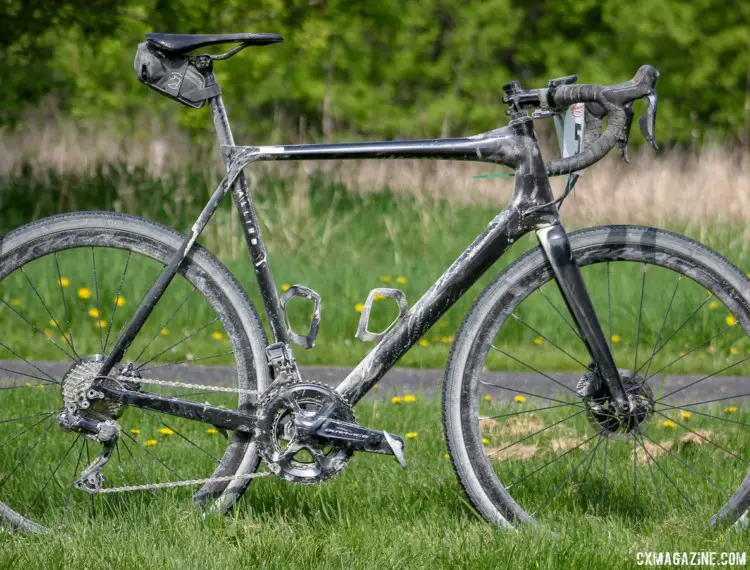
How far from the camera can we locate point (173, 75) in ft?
10.6

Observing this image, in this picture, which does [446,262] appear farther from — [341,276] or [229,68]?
[229,68]

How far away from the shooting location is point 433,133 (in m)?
19.7

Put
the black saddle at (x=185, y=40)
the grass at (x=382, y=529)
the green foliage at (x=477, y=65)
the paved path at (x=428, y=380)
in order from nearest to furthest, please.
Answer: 1. the grass at (x=382, y=529)
2. the black saddle at (x=185, y=40)
3. the paved path at (x=428, y=380)
4. the green foliage at (x=477, y=65)

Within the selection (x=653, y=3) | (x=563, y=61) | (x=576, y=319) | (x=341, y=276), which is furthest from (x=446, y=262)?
(x=563, y=61)

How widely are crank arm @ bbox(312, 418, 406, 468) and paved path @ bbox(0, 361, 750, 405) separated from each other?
1.99 meters

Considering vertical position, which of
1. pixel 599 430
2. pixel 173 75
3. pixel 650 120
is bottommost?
pixel 599 430

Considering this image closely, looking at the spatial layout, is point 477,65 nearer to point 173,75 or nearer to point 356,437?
point 173,75

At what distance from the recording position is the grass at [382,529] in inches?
119

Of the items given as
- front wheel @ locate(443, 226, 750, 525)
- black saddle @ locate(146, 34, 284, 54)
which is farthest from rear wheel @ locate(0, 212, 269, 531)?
front wheel @ locate(443, 226, 750, 525)

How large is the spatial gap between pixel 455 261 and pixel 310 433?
0.65m

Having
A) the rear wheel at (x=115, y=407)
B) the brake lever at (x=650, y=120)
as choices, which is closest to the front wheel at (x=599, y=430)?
the brake lever at (x=650, y=120)

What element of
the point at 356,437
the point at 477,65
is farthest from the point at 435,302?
the point at 477,65

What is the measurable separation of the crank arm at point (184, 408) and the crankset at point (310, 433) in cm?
6

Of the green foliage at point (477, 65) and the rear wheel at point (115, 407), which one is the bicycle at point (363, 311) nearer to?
the rear wheel at point (115, 407)
